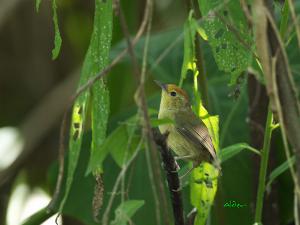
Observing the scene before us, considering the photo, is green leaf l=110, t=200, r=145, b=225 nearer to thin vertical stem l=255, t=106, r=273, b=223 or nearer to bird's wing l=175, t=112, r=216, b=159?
thin vertical stem l=255, t=106, r=273, b=223

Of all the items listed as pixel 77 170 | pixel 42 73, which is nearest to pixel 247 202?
pixel 77 170

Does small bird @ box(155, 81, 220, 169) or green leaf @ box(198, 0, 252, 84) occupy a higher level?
green leaf @ box(198, 0, 252, 84)

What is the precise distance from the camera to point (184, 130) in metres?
2.31

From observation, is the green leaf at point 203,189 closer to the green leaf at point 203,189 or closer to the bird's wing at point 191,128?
the green leaf at point 203,189

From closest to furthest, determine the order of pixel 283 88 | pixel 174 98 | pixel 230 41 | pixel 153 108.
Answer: pixel 283 88 < pixel 230 41 < pixel 174 98 < pixel 153 108

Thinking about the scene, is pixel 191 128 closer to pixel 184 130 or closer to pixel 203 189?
pixel 184 130

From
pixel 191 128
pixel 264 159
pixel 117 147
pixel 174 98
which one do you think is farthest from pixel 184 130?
pixel 117 147

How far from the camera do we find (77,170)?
9.80 ft

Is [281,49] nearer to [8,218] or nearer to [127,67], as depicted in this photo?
[127,67]

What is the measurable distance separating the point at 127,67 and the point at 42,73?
1.15 m

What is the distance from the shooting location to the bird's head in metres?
2.55

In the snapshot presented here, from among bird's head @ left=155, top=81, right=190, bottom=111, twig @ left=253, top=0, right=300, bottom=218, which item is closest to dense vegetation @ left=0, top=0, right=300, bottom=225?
twig @ left=253, top=0, right=300, bottom=218

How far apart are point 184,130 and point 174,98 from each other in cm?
28

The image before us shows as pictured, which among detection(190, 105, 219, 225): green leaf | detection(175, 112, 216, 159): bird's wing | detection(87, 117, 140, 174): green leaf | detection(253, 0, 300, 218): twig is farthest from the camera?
detection(175, 112, 216, 159): bird's wing
